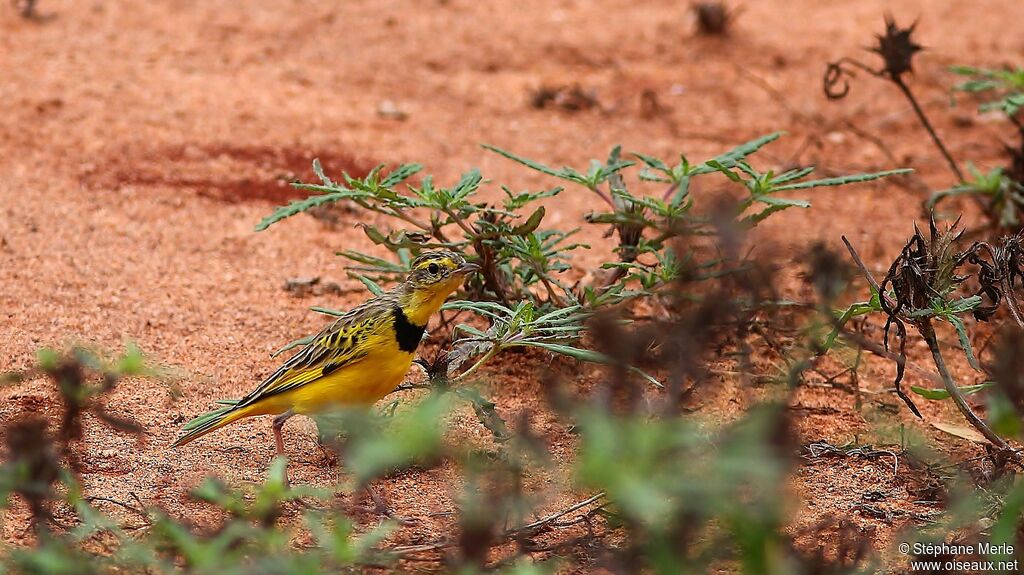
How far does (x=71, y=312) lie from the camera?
5.81 metres

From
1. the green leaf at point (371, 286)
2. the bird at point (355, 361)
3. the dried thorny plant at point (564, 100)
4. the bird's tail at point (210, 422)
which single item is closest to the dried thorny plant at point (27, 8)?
the dried thorny plant at point (564, 100)

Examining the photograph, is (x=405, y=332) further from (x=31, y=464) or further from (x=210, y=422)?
(x=31, y=464)

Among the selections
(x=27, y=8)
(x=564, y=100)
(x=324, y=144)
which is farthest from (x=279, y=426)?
(x=27, y=8)

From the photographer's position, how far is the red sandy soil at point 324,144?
5.09 metres

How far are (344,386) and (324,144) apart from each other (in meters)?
3.83

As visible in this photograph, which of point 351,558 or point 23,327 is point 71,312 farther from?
point 351,558

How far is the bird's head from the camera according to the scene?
4.80m

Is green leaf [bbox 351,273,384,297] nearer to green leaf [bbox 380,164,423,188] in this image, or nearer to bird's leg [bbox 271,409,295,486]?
green leaf [bbox 380,164,423,188]

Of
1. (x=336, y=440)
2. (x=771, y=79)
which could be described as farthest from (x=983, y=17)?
(x=336, y=440)

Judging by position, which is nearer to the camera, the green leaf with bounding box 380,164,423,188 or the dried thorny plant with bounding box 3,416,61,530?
the dried thorny plant with bounding box 3,416,61,530

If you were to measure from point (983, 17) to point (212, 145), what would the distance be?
661cm

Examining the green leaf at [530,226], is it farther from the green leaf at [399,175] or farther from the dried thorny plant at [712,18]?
the dried thorny plant at [712,18]

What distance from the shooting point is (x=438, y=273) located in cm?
481

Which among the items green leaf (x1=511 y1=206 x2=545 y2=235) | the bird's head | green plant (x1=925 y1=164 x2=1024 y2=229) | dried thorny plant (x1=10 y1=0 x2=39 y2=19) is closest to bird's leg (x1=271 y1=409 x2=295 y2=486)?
the bird's head
